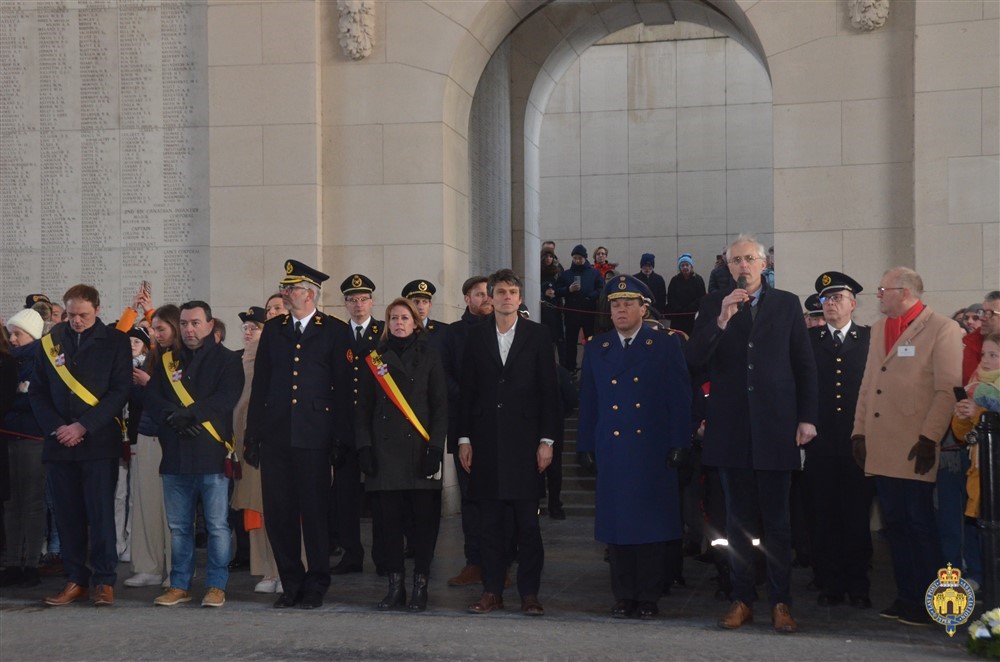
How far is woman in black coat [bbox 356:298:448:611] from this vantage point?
7434 millimetres

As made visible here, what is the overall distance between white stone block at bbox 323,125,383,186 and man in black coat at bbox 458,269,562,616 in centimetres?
465

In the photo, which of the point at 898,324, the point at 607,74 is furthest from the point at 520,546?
the point at 607,74

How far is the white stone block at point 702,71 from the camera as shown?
22984 mm

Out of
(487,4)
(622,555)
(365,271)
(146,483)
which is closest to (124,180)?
(365,271)

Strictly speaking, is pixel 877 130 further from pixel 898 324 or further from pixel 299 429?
pixel 299 429

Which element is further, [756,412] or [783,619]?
[756,412]

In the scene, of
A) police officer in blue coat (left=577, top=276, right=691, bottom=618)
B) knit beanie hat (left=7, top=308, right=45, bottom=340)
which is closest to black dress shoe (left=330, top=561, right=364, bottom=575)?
police officer in blue coat (left=577, top=276, right=691, bottom=618)

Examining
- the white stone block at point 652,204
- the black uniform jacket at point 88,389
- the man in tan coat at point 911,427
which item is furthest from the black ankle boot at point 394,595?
the white stone block at point 652,204

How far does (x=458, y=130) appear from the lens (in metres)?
12.4

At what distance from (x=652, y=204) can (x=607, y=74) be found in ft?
8.62

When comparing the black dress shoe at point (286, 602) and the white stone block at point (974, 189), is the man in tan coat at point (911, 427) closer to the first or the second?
the black dress shoe at point (286, 602)

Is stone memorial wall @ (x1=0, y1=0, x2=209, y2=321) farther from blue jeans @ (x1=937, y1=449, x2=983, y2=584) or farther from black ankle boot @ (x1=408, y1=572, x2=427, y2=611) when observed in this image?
blue jeans @ (x1=937, y1=449, x2=983, y2=584)

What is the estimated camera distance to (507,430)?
7.45 metres

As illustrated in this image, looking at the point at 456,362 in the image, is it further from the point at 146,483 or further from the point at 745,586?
the point at 745,586
